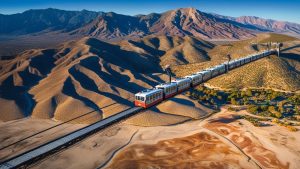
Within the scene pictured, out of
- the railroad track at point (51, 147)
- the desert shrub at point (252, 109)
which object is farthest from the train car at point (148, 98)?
the desert shrub at point (252, 109)

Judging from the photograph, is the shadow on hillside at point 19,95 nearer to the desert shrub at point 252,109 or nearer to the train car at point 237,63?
the desert shrub at point 252,109

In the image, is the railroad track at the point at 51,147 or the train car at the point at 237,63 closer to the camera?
the railroad track at the point at 51,147

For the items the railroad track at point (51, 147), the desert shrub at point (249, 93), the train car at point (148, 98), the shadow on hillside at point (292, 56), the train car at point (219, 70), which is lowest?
the desert shrub at point (249, 93)

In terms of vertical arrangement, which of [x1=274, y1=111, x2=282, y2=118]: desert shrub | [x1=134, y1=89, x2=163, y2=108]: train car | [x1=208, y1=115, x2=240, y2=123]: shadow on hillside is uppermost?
[x1=134, y1=89, x2=163, y2=108]: train car

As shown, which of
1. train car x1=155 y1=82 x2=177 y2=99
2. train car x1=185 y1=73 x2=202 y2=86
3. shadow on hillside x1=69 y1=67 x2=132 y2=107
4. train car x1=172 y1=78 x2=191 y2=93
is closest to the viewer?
train car x1=155 y1=82 x2=177 y2=99

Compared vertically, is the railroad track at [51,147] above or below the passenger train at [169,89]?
below

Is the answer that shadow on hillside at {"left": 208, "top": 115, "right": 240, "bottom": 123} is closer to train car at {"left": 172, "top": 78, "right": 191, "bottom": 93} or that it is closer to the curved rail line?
train car at {"left": 172, "top": 78, "right": 191, "bottom": 93}

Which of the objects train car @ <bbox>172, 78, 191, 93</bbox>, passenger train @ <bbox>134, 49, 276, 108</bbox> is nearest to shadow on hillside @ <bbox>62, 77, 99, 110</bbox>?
train car @ <bbox>172, 78, 191, 93</bbox>

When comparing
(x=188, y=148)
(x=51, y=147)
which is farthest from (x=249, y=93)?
(x=51, y=147)
